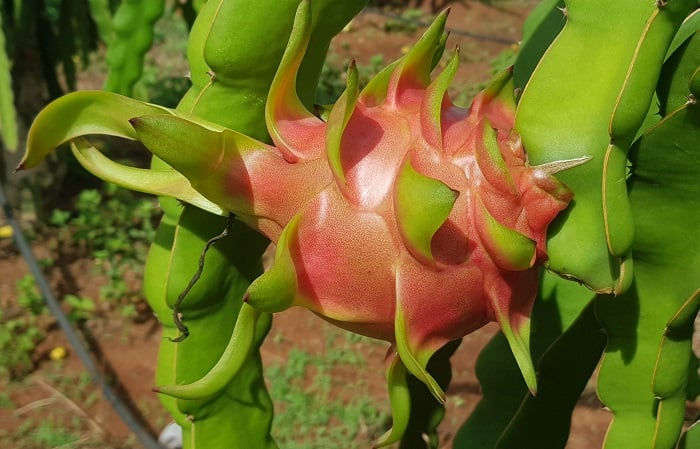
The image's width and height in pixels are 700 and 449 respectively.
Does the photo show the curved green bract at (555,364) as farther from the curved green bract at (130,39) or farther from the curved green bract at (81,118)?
the curved green bract at (130,39)

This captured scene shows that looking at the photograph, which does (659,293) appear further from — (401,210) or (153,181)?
(153,181)

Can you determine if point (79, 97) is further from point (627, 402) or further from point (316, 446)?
point (316, 446)

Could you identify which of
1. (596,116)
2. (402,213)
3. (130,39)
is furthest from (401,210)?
(130,39)

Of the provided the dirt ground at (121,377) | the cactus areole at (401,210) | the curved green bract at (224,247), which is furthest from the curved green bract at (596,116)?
the dirt ground at (121,377)

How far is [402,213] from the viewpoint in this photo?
0.44 meters

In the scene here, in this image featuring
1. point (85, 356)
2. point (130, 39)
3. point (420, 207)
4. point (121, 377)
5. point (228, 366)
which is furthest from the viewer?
point (121, 377)

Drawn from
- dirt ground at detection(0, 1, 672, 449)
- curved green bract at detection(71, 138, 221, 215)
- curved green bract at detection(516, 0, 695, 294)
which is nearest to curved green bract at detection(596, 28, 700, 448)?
curved green bract at detection(516, 0, 695, 294)

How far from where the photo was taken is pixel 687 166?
51 cm

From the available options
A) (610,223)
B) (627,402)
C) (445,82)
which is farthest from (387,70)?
(627,402)

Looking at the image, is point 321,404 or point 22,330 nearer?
point 321,404

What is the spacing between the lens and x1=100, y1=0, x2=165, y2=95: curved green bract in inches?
44.1

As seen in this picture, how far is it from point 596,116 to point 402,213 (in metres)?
0.13

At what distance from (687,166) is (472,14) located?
→ 383 centimetres

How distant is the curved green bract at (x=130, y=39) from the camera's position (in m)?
1.12
